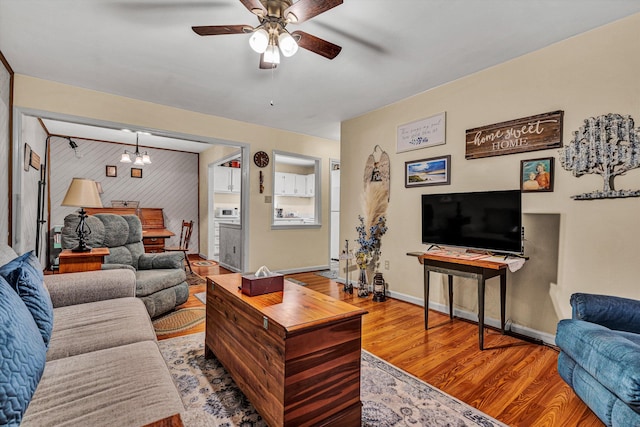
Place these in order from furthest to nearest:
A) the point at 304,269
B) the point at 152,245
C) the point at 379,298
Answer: the point at 152,245 < the point at 304,269 < the point at 379,298

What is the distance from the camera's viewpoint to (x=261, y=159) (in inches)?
196

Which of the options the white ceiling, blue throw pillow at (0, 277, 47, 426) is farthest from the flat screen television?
blue throw pillow at (0, 277, 47, 426)

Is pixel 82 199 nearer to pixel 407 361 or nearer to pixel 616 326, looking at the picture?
pixel 407 361

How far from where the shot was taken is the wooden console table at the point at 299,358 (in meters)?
1.35

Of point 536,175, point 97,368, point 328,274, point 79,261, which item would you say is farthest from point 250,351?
point 328,274

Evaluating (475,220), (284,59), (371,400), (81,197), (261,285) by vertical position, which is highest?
(284,59)

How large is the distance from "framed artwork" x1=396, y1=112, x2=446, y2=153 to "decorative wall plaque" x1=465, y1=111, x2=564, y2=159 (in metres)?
0.34

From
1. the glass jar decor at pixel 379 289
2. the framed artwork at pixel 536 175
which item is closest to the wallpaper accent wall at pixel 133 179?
the glass jar decor at pixel 379 289

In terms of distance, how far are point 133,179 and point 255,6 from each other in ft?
20.5

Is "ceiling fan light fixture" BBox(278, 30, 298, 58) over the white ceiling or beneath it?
beneath

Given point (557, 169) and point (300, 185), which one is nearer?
point (557, 169)

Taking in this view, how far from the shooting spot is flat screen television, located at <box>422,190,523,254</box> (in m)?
2.50

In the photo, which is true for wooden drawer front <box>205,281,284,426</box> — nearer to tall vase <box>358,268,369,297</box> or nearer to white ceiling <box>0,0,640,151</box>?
white ceiling <box>0,0,640,151</box>

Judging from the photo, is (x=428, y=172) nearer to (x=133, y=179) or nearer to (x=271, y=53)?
(x=271, y=53)
